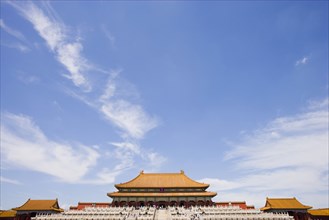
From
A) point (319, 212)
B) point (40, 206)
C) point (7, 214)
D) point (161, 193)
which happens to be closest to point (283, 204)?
point (319, 212)

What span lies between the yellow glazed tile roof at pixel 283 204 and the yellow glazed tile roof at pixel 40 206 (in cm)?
4019

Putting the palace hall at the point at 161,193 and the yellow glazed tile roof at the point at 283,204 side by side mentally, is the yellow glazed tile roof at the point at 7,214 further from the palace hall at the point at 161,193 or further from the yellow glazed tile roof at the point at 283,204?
the yellow glazed tile roof at the point at 283,204

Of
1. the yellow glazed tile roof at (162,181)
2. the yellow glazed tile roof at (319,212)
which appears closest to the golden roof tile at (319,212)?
the yellow glazed tile roof at (319,212)

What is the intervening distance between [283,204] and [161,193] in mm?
23319

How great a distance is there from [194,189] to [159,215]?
18.1 meters

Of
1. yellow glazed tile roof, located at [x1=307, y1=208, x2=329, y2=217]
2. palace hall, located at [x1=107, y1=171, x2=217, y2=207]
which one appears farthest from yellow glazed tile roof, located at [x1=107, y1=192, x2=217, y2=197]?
yellow glazed tile roof, located at [x1=307, y1=208, x2=329, y2=217]

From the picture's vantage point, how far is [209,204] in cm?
4603

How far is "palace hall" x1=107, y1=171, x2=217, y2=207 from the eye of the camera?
152 feet

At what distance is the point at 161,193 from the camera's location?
46.9 m

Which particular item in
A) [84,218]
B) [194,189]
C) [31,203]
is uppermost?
[194,189]

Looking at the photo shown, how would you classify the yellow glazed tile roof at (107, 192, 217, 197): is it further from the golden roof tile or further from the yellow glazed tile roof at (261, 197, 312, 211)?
the golden roof tile

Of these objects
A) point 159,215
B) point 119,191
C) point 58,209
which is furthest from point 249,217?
point 58,209

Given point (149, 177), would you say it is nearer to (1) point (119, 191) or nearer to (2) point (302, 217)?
(1) point (119, 191)

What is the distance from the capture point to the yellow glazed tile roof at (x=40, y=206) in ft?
147
